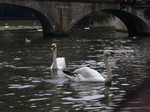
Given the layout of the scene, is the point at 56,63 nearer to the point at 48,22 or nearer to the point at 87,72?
the point at 87,72

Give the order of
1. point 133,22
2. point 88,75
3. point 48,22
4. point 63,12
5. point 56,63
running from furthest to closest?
point 133,22
point 63,12
point 48,22
point 56,63
point 88,75

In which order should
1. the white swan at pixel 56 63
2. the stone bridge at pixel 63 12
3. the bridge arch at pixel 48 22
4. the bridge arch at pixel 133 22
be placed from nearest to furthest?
the white swan at pixel 56 63
the stone bridge at pixel 63 12
the bridge arch at pixel 48 22
the bridge arch at pixel 133 22

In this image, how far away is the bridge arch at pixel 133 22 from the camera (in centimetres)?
5031

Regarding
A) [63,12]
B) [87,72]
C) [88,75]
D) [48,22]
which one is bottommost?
[88,75]

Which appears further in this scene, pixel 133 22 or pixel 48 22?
pixel 133 22

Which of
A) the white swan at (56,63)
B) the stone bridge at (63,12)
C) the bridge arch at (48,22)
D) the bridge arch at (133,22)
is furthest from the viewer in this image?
the bridge arch at (133,22)

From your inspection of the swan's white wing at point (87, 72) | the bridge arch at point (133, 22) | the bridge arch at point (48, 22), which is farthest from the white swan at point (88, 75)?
the bridge arch at point (133, 22)

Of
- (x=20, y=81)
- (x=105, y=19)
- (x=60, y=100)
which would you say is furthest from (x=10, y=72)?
(x=105, y=19)

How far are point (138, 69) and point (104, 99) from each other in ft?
23.4

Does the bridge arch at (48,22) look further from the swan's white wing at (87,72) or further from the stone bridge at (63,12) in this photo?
the swan's white wing at (87,72)

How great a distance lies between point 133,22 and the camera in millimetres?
52094

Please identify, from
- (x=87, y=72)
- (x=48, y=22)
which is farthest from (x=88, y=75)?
(x=48, y=22)

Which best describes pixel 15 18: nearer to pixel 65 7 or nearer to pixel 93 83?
pixel 65 7

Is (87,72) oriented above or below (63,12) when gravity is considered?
below
